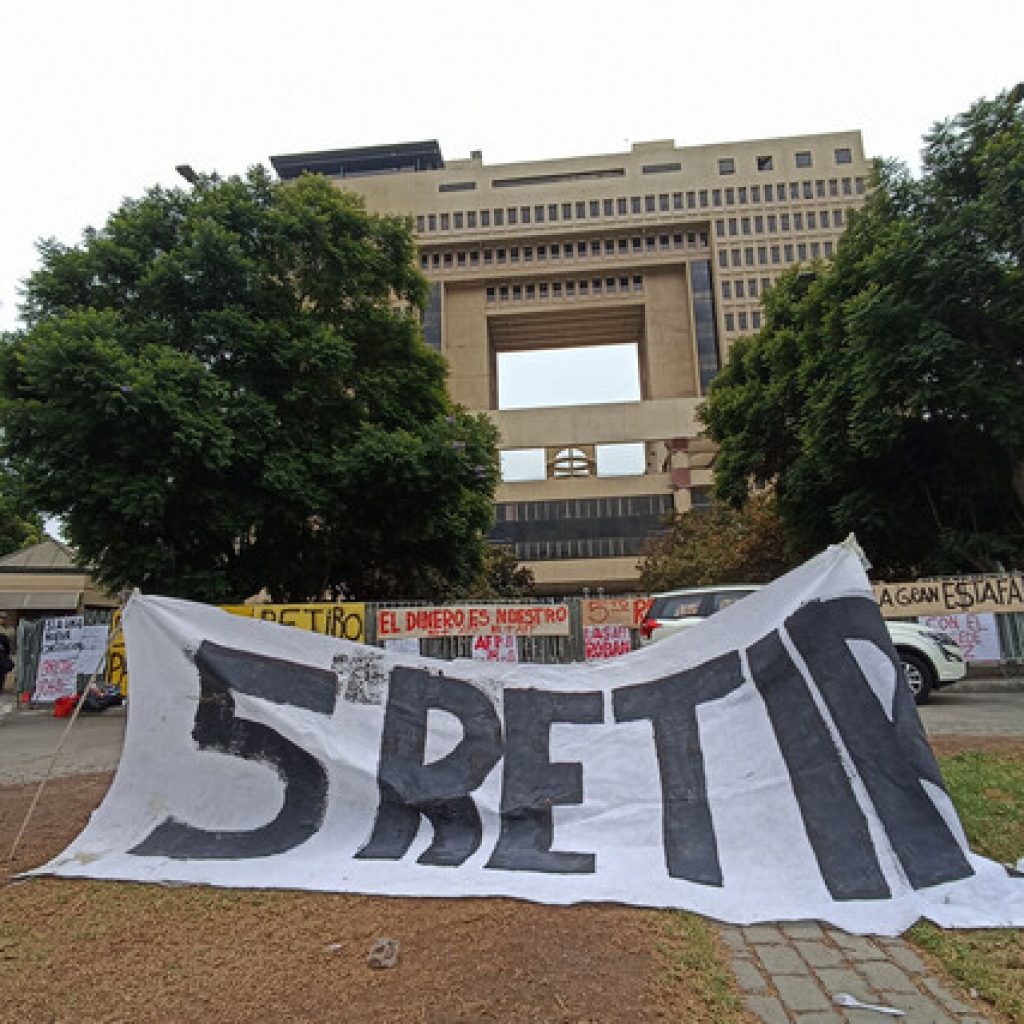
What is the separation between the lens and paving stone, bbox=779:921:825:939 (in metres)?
3.41

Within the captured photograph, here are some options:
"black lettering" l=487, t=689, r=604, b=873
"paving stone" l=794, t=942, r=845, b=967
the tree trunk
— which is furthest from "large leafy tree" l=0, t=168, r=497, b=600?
"paving stone" l=794, t=942, r=845, b=967

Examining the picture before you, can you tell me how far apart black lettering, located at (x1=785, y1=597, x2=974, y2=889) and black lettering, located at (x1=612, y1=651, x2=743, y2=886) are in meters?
0.54

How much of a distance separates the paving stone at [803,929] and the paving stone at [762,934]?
0.15 ft

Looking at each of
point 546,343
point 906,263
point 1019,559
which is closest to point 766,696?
point 906,263

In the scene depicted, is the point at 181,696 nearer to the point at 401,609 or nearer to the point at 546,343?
the point at 401,609

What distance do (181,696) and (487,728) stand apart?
2068 mm

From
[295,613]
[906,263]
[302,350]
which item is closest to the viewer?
[295,613]

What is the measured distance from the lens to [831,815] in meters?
4.04

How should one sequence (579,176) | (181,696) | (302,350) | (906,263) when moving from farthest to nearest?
(579,176)
(302,350)
(906,263)
(181,696)

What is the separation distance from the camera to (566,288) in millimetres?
83250

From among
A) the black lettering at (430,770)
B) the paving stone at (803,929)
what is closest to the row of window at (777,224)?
the black lettering at (430,770)

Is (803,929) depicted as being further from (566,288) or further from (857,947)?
(566,288)

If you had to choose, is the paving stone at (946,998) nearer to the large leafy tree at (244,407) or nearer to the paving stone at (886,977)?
the paving stone at (886,977)

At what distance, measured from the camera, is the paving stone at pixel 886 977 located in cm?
292
